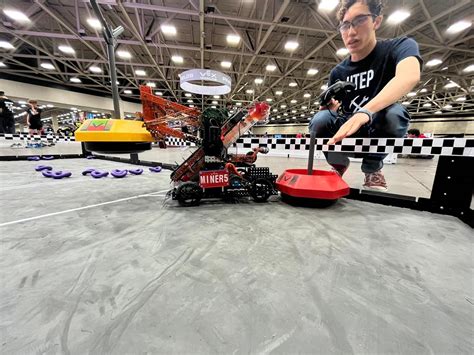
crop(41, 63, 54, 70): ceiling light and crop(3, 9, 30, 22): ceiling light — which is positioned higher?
crop(41, 63, 54, 70): ceiling light

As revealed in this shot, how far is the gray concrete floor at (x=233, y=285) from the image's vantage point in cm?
61

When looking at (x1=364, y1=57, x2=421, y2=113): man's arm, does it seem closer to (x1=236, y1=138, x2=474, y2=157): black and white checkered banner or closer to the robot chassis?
(x1=236, y1=138, x2=474, y2=157): black and white checkered banner

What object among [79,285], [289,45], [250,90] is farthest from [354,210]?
[250,90]

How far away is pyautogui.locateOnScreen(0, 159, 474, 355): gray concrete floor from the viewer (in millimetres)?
608

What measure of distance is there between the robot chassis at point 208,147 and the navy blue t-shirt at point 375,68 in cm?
95

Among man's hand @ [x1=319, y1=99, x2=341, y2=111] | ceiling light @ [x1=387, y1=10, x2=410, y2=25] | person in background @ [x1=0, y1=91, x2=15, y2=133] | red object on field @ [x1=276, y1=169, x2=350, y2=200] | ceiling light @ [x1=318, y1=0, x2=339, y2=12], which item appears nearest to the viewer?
red object on field @ [x1=276, y1=169, x2=350, y2=200]

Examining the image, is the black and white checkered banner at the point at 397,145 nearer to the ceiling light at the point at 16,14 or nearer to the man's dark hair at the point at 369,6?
the man's dark hair at the point at 369,6

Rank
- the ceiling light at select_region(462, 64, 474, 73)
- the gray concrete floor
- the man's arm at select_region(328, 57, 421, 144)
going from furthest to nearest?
the ceiling light at select_region(462, 64, 474, 73)
the man's arm at select_region(328, 57, 421, 144)
the gray concrete floor

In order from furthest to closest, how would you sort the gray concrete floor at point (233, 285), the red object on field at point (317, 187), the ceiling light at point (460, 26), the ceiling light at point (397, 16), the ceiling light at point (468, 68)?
the ceiling light at point (468, 68) < the ceiling light at point (460, 26) < the ceiling light at point (397, 16) < the red object on field at point (317, 187) < the gray concrete floor at point (233, 285)

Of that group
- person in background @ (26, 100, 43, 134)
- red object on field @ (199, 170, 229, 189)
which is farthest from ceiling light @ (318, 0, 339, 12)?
person in background @ (26, 100, 43, 134)

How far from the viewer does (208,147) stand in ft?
6.28

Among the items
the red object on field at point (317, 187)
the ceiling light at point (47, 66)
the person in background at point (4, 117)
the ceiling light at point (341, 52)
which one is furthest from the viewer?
the ceiling light at point (47, 66)

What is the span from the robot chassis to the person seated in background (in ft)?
2.69

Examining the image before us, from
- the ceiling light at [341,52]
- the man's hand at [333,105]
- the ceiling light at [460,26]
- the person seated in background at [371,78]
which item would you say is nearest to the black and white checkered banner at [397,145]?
the person seated in background at [371,78]
